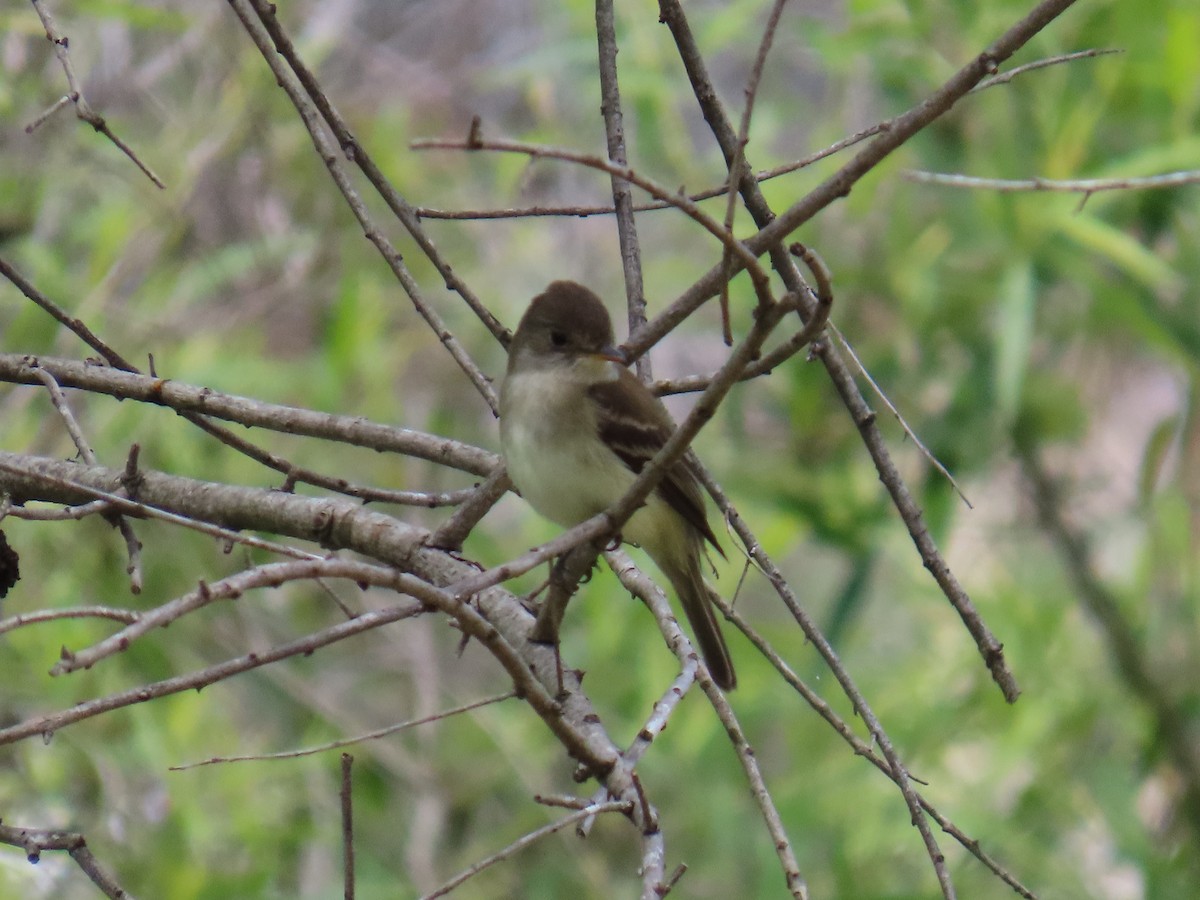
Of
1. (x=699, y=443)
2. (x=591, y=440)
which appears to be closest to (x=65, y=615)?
(x=591, y=440)

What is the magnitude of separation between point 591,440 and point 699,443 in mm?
2282

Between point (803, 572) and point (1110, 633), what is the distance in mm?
2906

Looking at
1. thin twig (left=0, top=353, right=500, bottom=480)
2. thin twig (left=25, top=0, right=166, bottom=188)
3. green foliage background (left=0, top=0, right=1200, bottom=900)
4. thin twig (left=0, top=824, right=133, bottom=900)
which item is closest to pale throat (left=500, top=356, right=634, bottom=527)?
thin twig (left=0, top=353, right=500, bottom=480)

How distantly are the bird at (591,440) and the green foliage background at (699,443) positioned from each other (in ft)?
3.72

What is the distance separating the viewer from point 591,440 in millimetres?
3145

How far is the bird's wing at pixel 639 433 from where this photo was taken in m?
3.15

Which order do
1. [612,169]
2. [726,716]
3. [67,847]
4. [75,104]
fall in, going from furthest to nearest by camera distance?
[75,104] < [726,716] < [67,847] < [612,169]

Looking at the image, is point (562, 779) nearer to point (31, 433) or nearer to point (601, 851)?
point (601, 851)

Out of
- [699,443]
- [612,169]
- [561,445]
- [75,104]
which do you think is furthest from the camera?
[699,443]

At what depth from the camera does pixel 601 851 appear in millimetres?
5723

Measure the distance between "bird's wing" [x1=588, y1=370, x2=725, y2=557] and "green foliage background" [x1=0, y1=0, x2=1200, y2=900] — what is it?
4.09 ft

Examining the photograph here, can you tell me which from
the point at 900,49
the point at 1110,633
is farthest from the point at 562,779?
the point at 900,49

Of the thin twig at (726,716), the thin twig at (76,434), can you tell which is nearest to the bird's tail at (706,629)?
the thin twig at (726,716)

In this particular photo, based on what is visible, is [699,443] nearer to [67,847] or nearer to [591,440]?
[591,440]
